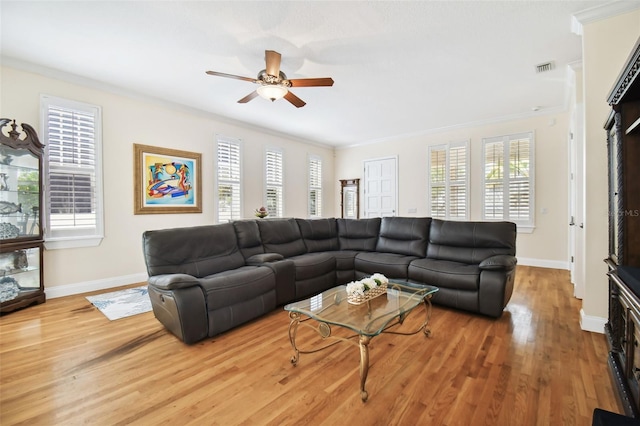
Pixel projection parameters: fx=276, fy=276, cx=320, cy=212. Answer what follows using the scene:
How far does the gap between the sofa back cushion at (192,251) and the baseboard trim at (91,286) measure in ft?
6.29

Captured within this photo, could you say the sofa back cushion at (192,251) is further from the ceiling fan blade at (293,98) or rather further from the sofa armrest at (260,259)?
the ceiling fan blade at (293,98)

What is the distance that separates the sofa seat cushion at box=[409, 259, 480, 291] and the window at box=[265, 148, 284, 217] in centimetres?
373

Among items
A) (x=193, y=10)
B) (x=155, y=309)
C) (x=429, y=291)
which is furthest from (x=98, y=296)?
(x=429, y=291)

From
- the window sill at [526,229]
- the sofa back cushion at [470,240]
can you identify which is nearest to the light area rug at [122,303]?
the sofa back cushion at [470,240]

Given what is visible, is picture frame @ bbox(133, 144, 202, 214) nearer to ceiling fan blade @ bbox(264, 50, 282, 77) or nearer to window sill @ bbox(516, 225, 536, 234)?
ceiling fan blade @ bbox(264, 50, 282, 77)

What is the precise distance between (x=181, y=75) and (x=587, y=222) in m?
4.81

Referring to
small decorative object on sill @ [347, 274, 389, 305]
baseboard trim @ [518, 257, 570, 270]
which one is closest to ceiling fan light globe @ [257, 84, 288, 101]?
small decorative object on sill @ [347, 274, 389, 305]

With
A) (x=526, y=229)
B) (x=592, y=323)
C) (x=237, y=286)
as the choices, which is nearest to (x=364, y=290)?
(x=237, y=286)

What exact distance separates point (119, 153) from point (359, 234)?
3824 mm

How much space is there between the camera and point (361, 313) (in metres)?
2.02

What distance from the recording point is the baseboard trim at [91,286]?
3.55m

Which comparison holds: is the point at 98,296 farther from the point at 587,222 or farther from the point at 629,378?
the point at 587,222

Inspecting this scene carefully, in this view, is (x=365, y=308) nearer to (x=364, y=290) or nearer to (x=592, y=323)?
(x=364, y=290)

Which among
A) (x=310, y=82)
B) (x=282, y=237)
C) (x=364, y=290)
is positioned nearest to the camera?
(x=364, y=290)
